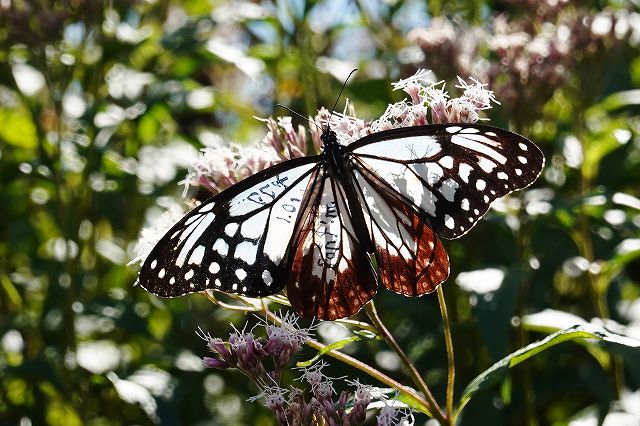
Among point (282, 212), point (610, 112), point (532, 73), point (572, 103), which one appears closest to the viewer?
point (282, 212)

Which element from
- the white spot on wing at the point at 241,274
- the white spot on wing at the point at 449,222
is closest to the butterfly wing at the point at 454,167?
the white spot on wing at the point at 449,222

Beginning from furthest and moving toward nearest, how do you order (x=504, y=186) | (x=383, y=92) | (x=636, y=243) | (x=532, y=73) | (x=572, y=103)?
(x=383, y=92) < (x=572, y=103) < (x=532, y=73) < (x=636, y=243) < (x=504, y=186)

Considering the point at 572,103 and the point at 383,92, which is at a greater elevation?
the point at 572,103

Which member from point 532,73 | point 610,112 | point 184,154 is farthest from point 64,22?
point 610,112

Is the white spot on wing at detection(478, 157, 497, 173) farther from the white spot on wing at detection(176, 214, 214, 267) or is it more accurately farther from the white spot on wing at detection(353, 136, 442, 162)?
the white spot on wing at detection(176, 214, 214, 267)

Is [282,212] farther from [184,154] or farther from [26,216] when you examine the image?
[26,216]

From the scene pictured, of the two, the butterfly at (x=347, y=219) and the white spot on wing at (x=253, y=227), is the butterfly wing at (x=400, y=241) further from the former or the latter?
the white spot on wing at (x=253, y=227)

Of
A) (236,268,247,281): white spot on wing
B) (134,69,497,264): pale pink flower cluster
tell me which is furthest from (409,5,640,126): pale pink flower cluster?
(236,268,247,281): white spot on wing
